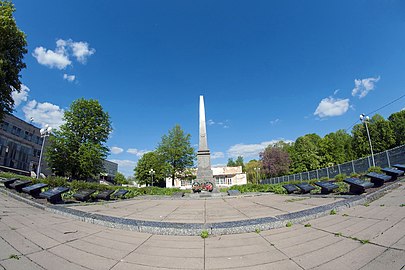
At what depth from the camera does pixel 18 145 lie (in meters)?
50.0

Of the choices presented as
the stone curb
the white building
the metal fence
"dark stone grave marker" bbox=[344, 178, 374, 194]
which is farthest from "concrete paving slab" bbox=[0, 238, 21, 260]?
the white building

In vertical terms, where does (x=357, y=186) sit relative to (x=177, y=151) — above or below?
below

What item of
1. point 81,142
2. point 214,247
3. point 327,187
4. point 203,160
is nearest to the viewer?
point 214,247

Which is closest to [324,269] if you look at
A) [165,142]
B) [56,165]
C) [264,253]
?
[264,253]

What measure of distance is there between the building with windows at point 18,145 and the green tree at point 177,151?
34.7 metres

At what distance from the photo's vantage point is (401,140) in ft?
153

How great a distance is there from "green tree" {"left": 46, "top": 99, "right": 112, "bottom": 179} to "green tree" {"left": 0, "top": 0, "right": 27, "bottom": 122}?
6.58m

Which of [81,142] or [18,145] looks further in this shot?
[18,145]

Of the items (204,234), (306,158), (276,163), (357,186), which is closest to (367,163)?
(357,186)

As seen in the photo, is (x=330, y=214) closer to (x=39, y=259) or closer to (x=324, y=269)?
(x=324, y=269)

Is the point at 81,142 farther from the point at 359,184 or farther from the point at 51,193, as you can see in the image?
the point at 359,184

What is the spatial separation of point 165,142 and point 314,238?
1448 inches

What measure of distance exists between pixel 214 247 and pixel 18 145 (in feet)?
216

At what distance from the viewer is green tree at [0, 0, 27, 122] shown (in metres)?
18.7
